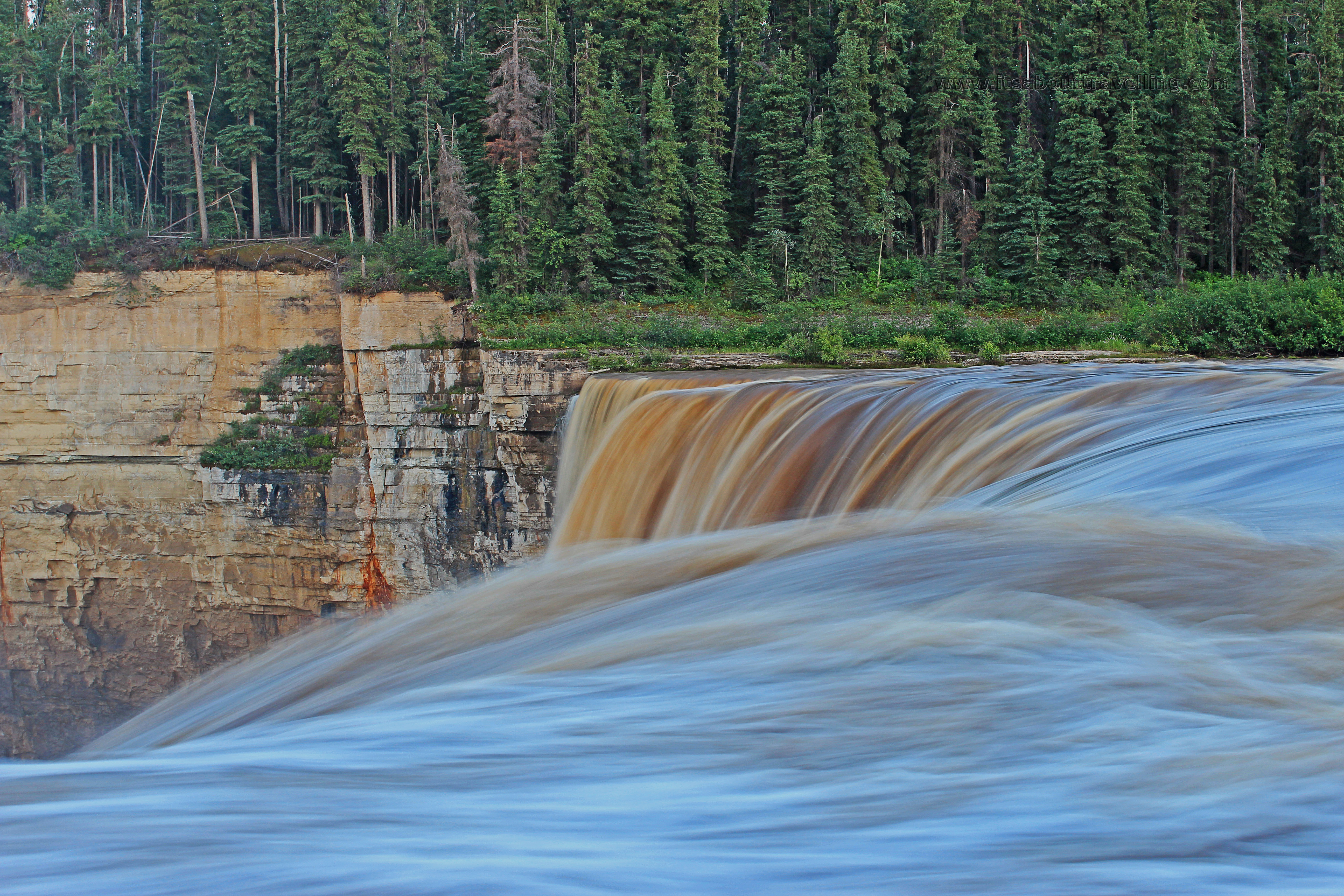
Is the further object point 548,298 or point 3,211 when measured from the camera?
point 3,211

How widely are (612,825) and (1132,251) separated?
86.7 feet

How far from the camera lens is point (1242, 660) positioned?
291 cm

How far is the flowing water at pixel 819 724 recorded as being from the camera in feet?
6.40

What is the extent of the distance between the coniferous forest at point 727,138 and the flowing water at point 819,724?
62.2ft

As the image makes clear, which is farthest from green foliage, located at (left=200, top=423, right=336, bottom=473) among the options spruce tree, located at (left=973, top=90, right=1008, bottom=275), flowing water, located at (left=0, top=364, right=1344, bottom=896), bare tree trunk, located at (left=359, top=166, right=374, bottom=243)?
spruce tree, located at (left=973, top=90, right=1008, bottom=275)

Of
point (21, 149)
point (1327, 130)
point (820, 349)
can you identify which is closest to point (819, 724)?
point (820, 349)

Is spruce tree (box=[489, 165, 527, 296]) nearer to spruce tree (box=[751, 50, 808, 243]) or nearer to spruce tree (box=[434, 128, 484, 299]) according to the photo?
spruce tree (box=[434, 128, 484, 299])

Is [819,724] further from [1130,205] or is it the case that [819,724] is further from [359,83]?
[359,83]

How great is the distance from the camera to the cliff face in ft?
72.0

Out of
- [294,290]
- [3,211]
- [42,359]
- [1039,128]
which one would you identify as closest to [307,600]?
[294,290]

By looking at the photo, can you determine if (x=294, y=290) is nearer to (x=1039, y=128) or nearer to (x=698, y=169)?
(x=698, y=169)

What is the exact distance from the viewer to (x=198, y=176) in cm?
2761

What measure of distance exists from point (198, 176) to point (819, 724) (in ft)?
101

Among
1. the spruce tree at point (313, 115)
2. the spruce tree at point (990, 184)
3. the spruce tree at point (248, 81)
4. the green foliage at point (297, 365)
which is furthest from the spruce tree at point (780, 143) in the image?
the spruce tree at point (248, 81)
